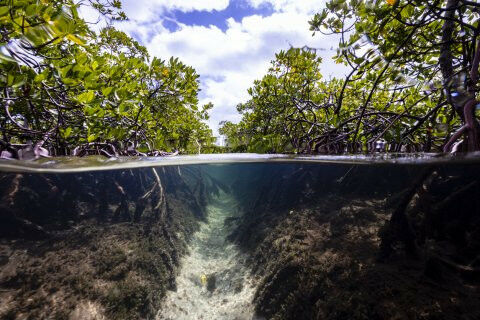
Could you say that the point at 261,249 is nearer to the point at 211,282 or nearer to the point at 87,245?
the point at 211,282

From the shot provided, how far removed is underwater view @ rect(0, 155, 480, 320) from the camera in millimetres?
2434

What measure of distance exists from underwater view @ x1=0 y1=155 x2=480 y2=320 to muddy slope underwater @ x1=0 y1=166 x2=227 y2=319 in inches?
0.8

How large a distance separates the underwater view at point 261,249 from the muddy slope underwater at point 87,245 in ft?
0.07

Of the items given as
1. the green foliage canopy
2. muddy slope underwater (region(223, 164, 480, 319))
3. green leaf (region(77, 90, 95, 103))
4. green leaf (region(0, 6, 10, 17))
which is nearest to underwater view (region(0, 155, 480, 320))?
muddy slope underwater (region(223, 164, 480, 319))

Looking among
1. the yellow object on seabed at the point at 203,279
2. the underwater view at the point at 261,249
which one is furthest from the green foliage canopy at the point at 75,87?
the yellow object on seabed at the point at 203,279

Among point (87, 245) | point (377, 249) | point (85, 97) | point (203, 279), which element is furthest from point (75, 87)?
point (377, 249)

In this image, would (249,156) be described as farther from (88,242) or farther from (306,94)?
(88,242)

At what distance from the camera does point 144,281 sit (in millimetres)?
3566

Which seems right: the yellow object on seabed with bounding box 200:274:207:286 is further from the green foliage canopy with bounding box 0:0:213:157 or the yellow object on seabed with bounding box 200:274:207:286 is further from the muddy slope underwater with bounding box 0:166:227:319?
the green foliage canopy with bounding box 0:0:213:157

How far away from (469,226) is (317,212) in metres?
2.29

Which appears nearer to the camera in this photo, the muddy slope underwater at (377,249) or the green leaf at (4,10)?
the green leaf at (4,10)

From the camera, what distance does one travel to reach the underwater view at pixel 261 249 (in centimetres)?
243

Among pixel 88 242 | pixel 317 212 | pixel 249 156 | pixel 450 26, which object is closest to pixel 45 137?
pixel 88 242

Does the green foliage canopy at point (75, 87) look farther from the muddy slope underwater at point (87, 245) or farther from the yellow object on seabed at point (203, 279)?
the yellow object on seabed at point (203, 279)
